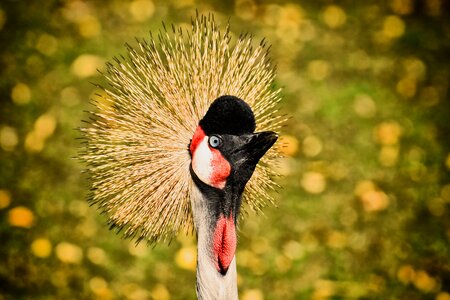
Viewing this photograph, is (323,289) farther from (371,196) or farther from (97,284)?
(97,284)

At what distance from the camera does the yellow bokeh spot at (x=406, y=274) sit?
193 centimetres

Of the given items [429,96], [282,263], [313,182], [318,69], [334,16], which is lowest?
[282,263]

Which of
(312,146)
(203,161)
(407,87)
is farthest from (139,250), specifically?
(407,87)

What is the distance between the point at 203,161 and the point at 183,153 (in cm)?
9

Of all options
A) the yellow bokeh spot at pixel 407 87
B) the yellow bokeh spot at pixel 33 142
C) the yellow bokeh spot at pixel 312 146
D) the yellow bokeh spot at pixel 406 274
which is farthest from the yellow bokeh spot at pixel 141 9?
the yellow bokeh spot at pixel 406 274

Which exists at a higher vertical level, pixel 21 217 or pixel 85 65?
pixel 85 65

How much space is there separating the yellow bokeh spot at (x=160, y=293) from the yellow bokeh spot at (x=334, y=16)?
136 centimetres

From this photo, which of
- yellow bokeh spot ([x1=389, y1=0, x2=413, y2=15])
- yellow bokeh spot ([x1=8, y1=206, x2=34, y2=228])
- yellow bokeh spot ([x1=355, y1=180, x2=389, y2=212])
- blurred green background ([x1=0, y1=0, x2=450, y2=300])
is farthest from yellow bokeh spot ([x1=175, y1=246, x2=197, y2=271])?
yellow bokeh spot ([x1=389, y1=0, x2=413, y2=15])

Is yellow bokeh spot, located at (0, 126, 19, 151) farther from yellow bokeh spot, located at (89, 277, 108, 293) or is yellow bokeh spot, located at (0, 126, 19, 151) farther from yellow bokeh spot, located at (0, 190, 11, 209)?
yellow bokeh spot, located at (89, 277, 108, 293)

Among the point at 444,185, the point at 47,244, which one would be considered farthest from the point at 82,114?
the point at 444,185

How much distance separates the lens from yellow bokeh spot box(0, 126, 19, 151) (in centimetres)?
211

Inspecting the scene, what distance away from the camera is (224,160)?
1.05 meters

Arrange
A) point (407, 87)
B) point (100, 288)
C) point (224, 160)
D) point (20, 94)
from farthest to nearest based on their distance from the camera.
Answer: point (407, 87) < point (20, 94) < point (100, 288) < point (224, 160)

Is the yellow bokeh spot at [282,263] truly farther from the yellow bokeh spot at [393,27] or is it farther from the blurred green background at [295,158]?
the yellow bokeh spot at [393,27]
